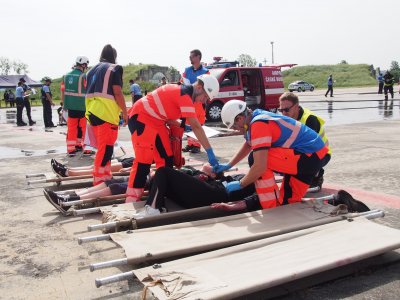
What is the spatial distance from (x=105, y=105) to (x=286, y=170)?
8.26 feet

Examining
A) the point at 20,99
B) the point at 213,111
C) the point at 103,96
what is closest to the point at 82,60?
the point at 103,96

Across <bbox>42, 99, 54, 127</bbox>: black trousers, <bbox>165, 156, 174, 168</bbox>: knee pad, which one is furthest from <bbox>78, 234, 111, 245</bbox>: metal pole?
<bbox>42, 99, 54, 127</bbox>: black trousers

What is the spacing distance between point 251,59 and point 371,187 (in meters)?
84.0

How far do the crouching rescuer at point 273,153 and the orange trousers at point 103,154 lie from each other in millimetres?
1847

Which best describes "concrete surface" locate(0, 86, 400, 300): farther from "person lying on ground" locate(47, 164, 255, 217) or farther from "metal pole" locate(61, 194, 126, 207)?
"person lying on ground" locate(47, 164, 255, 217)

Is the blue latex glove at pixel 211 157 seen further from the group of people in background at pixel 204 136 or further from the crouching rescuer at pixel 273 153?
the crouching rescuer at pixel 273 153

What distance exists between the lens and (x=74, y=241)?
3986 mm

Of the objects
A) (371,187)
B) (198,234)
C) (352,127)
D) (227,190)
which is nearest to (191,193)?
(227,190)

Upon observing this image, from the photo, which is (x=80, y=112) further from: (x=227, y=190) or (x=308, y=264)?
(x=308, y=264)

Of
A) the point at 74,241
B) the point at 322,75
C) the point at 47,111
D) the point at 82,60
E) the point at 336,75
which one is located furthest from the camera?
the point at 322,75

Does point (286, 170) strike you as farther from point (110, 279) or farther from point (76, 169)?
point (76, 169)

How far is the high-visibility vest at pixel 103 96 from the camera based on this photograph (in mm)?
5531

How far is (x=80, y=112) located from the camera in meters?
9.01

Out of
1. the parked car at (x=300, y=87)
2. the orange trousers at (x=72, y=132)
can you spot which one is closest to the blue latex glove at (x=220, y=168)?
the orange trousers at (x=72, y=132)
